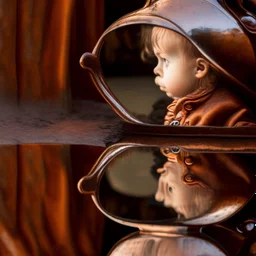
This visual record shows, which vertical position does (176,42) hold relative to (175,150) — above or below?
above

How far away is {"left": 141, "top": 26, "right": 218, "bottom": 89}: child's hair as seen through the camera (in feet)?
1.82

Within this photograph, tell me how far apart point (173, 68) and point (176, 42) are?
3 centimetres

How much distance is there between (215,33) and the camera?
1.83 ft

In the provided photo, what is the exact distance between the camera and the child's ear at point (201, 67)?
21.8 inches

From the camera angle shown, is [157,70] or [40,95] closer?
[157,70]

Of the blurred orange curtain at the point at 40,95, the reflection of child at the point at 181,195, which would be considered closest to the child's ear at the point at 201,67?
the reflection of child at the point at 181,195

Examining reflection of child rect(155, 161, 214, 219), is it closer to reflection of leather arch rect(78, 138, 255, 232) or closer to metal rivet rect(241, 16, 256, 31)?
reflection of leather arch rect(78, 138, 255, 232)

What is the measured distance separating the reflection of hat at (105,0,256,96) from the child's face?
0.7 inches

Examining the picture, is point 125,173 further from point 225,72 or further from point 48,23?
point 48,23

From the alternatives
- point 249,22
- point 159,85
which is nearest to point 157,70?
point 159,85

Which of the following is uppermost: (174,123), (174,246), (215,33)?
(215,33)

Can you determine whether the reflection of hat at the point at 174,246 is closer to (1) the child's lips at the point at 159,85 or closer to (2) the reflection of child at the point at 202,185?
(2) the reflection of child at the point at 202,185

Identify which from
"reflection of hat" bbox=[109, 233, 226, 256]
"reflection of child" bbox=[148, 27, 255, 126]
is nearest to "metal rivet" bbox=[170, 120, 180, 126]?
"reflection of child" bbox=[148, 27, 255, 126]

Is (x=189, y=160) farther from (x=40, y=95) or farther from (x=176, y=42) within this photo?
(x=40, y=95)
